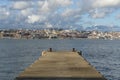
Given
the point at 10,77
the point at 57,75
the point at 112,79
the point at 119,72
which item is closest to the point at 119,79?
the point at 112,79

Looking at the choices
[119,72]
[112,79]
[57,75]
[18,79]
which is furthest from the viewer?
[119,72]

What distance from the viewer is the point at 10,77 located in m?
44.7

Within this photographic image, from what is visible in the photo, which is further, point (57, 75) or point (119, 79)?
point (119, 79)

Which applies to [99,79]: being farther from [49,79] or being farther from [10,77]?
[10,77]

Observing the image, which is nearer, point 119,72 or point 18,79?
point 18,79

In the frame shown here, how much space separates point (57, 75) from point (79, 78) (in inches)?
60.7

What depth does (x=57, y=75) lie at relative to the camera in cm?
2050

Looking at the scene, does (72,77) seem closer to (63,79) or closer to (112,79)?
(63,79)

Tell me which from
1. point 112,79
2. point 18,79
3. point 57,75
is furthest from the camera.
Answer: point 112,79

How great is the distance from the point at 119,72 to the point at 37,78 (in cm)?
3539

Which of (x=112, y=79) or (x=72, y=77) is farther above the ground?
(x=72, y=77)

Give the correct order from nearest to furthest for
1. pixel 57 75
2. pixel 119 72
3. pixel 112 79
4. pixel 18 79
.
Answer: pixel 18 79 < pixel 57 75 < pixel 112 79 < pixel 119 72

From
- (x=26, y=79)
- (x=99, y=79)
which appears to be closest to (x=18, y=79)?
(x=26, y=79)

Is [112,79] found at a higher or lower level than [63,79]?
lower
